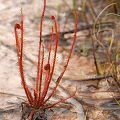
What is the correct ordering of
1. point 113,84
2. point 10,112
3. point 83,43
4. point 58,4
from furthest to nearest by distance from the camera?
point 58,4
point 83,43
point 113,84
point 10,112

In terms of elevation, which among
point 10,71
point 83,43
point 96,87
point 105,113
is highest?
point 83,43

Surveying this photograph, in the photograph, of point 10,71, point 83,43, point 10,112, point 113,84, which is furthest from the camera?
point 83,43

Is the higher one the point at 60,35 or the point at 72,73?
the point at 60,35

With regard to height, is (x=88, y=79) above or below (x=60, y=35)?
below

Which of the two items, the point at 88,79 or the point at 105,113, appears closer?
the point at 105,113

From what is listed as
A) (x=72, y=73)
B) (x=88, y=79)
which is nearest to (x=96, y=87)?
(x=88, y=79)

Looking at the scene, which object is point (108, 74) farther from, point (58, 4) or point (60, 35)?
point (58, 4)

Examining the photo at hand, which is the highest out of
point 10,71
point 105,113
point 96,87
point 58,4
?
point 58,4

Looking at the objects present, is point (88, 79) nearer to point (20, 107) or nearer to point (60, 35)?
point (20, 107)

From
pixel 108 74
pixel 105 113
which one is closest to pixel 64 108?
pixel 105 113
